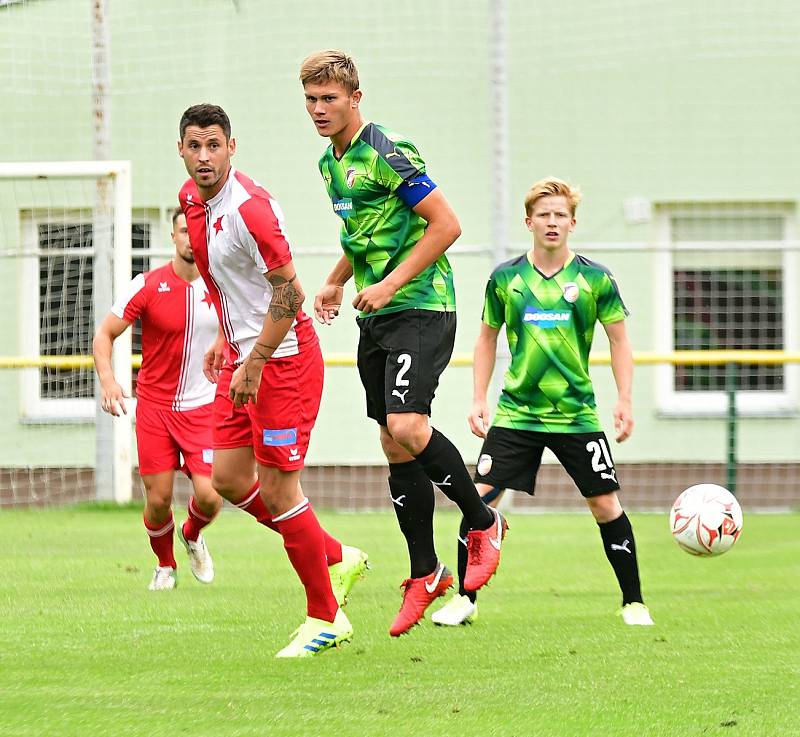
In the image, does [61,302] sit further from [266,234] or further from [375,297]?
[266,234]

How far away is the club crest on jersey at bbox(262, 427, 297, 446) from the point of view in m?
5.07

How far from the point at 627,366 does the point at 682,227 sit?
319 inches

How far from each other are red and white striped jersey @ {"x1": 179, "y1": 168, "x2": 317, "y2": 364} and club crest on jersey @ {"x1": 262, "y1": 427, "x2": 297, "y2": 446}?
10.5 inches

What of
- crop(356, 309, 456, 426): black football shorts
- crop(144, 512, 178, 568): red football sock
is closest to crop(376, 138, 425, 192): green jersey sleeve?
crop(356, 309, 456, 426): black football shorts

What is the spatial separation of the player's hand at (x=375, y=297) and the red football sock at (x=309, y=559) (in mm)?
743

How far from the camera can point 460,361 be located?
1226cm

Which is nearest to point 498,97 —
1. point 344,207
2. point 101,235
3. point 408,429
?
point 101,235

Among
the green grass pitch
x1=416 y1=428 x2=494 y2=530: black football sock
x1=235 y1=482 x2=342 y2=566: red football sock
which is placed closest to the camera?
the green grass pitch

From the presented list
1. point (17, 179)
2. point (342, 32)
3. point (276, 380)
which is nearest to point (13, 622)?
point (276, 380)

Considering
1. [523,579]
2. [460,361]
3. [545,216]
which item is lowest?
[523,579]

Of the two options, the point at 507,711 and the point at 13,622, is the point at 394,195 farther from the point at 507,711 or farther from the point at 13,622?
the point at 13,622

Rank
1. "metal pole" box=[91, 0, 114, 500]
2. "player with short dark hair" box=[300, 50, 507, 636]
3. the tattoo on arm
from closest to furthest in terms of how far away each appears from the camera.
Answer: the tattoo on arm
"player with short dark hair" box=[300, 50, 507, 636]
"metal pole" box=[91, 0, 114, 500]

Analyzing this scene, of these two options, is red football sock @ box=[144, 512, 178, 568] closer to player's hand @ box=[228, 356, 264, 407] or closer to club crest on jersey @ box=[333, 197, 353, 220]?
club crest on jersey @ box=[333, 197, 353, 220]

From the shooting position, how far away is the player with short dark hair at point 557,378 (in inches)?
241
